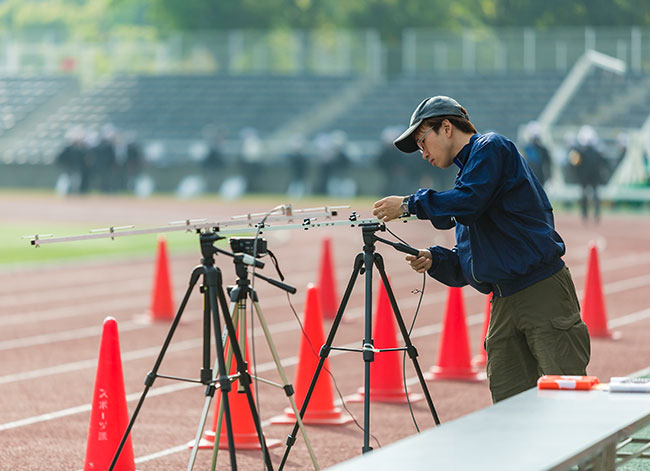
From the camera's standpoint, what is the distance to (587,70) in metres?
49.5

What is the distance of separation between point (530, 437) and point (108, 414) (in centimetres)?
315

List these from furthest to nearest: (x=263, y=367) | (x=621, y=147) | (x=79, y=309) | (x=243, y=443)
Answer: (x=621, y=147) → (x=79, y=309) → (x=263, y=367) → (x=243, y=443)

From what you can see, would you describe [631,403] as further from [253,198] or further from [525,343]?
[253,198]

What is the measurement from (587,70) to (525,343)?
146ft

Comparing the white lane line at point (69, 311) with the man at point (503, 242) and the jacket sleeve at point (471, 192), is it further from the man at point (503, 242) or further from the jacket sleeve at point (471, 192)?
the jacket sleeve at point (471, 192)

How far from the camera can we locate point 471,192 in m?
5.85

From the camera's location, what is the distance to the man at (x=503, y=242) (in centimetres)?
590

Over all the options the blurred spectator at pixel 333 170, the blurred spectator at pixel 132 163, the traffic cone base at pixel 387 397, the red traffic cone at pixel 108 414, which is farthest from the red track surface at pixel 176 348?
the blurred spectator at pixel 132 163

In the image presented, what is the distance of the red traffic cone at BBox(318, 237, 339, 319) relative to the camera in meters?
14.9

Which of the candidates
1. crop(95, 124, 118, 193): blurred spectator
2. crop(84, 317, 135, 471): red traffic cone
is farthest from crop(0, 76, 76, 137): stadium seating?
crop(84, 317, 135, 471): red traffic cone

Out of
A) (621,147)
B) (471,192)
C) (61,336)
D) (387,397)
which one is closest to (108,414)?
(471,192)

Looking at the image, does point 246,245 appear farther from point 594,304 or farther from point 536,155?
point 536,155

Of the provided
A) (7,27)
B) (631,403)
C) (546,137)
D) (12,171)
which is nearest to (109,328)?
(631,403)

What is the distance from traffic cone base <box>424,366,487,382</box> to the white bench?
516 centimetres
